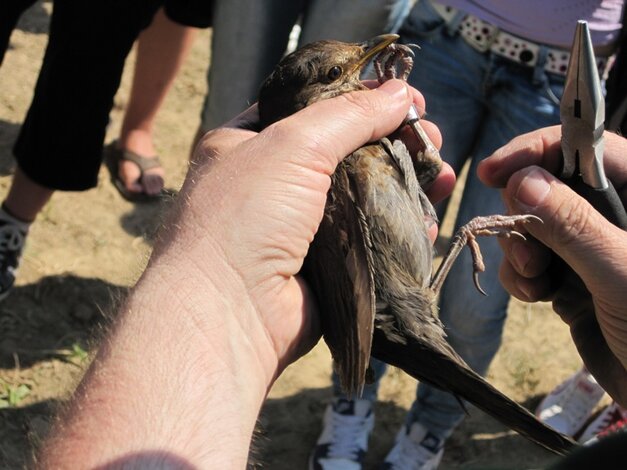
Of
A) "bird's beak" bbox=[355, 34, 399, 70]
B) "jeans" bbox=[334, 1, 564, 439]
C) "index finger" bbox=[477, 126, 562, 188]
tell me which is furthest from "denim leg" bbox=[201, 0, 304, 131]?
"index finger" bbox=[477, 126, 562, 188]

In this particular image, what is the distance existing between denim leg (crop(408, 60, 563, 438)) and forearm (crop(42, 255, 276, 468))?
1853 mm

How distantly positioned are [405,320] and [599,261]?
2.17 ft

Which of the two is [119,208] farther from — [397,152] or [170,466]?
[170,466]

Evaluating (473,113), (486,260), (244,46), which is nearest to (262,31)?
(244,46)

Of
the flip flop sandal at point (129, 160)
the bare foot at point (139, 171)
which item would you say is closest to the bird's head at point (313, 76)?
the flip flop sandal at point (129, 160)

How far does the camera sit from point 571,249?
2.47 metres

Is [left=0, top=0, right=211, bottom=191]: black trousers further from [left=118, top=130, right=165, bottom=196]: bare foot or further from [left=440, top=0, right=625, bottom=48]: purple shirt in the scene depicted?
[left=440, top=0, right=625, bottom=48]: purple shirt

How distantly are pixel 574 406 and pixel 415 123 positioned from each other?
2566 millimetres

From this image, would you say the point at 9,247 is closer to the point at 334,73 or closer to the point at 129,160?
the point at 129,160

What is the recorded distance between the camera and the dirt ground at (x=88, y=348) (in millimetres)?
4426

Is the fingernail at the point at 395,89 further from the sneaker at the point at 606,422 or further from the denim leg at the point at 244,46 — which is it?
the sneaker at the point at 606,422

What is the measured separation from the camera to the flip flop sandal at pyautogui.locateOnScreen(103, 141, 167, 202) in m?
5.76

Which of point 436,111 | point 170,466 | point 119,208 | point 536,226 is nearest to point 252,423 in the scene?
point 170,466

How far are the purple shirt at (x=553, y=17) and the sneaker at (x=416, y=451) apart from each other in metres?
2.08
